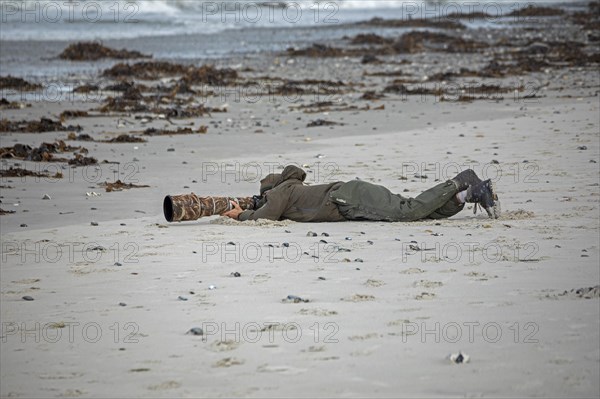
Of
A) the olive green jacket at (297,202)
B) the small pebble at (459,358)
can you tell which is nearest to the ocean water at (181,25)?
the olive green jacket at (297,202)

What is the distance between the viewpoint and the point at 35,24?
4344cm

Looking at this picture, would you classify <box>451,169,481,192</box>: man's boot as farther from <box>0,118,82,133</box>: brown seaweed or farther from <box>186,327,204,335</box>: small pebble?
<box>0,118,82,133</box>: brown seaweed

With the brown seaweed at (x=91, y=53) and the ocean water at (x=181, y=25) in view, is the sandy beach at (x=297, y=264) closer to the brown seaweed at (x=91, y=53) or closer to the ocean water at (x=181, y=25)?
the ocean water at (x=181, y=25)

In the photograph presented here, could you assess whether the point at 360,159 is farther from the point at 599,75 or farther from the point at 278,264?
the point at 599,75

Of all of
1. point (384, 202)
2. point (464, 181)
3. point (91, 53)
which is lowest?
point (384, 202)

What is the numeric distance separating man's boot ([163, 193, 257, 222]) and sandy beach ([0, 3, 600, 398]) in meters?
0.12

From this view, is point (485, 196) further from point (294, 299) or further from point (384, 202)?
point (294, 299)

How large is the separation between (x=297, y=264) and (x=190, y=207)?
66.1 inches

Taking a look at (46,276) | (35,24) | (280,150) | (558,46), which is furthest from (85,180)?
(35,24)

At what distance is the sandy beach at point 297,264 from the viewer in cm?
430

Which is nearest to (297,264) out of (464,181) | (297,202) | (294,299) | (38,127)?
(294,299)

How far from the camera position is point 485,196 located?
24.5 ft

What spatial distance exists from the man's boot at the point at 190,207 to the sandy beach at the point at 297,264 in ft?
0.41

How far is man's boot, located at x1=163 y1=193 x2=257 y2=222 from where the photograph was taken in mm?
7633
